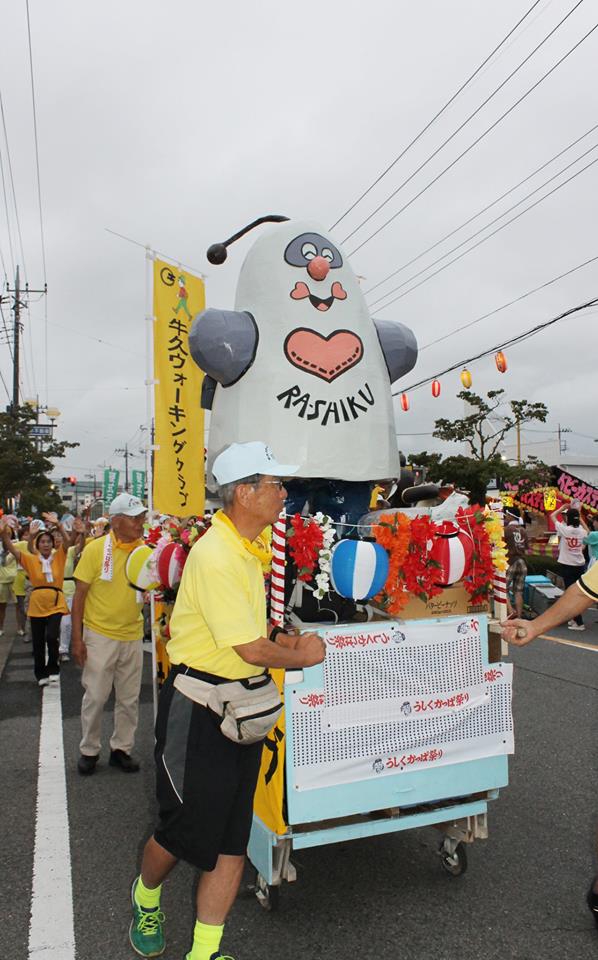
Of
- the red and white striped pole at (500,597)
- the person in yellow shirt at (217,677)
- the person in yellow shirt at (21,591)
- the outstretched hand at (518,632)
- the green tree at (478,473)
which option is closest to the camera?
the person in yellow shirt at (217,677)

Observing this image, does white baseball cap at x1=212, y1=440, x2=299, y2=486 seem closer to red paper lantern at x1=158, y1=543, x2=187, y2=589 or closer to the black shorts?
the black shorts

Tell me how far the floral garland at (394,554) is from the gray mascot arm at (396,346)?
169 centimetres

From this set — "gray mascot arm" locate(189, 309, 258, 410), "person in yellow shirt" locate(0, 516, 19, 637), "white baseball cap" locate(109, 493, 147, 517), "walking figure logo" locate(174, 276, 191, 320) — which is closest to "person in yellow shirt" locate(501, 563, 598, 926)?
"gray mascot arm" locate(189, 309, 258, 410)

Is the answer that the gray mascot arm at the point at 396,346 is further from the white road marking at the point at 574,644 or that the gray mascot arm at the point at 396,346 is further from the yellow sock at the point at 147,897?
the white road marking at the point at 574,644

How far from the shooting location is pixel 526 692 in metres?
6.21

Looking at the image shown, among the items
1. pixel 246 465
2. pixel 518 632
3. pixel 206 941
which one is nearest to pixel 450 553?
pixel 518 632

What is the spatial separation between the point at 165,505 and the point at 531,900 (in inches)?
140

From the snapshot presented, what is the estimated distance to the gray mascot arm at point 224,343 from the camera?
411 centimetres

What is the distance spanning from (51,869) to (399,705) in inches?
71.0

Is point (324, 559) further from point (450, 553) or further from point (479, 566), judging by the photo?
point (479, 566)

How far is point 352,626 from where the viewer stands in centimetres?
287

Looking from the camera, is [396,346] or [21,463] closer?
[396,346]

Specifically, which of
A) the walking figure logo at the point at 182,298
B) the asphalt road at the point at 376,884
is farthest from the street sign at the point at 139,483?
the asphalt road at the point at 376,884

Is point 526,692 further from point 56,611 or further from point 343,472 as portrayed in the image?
point 56,611
